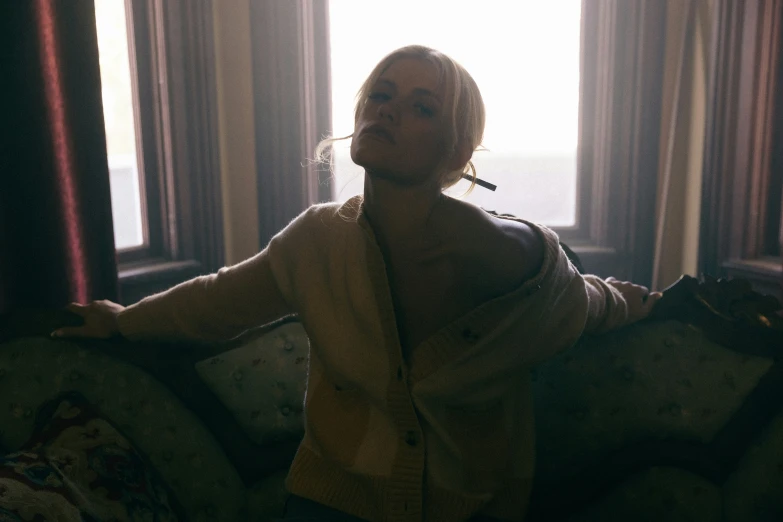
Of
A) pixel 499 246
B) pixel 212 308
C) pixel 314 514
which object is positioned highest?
pixel 499 246

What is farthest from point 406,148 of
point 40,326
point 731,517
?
point 731,517

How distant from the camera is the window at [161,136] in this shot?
6.11ft

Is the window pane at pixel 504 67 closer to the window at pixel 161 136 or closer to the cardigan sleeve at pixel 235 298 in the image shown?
the window at pixel 161 136

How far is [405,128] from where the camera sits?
0.83 metres

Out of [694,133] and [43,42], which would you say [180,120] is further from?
[694,133]

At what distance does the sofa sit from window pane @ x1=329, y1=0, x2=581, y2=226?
3.08 feet

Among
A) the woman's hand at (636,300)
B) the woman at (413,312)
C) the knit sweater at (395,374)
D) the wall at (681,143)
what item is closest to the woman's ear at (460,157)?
the woman at (413,312)

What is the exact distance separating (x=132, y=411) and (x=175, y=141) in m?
0.97

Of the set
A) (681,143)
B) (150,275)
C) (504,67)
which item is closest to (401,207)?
(150,275)

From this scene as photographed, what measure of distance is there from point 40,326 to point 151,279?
600 millimetres

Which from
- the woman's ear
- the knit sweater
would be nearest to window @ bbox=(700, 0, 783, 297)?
the knit sweater

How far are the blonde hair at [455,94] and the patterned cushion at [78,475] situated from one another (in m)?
0.72

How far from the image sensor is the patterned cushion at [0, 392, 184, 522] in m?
0.88

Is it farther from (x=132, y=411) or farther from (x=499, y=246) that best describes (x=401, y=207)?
(x=132, y=411)
